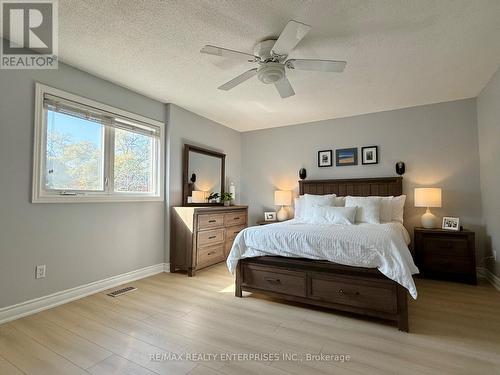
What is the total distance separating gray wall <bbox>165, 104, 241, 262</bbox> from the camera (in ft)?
12.8

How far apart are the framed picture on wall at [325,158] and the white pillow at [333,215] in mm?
1295

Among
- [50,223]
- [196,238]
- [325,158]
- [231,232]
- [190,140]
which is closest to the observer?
[50,223]

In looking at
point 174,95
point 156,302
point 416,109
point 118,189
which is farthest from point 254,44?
point 416,109

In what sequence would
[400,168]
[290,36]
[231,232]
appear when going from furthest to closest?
[231,232] → [400,168] → [290,36]

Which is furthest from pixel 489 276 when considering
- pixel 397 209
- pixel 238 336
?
pixel 238 336

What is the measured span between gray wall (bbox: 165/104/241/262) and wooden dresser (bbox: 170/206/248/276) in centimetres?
16

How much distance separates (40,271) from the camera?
2488 mm

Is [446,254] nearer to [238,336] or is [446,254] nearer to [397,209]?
[397,209]

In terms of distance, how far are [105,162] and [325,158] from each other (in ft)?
11.5

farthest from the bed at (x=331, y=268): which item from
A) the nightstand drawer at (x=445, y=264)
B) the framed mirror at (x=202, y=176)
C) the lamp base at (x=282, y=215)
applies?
the lamp base at (x=282, y=215)

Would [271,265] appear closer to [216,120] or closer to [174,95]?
[174,95]

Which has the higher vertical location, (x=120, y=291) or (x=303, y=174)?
(x=303, y=174)

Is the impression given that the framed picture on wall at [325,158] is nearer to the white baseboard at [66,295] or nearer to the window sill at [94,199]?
the window sill at [94,199]

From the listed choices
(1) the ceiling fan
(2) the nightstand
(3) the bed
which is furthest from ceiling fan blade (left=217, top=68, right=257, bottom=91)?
(2) the nightstand
